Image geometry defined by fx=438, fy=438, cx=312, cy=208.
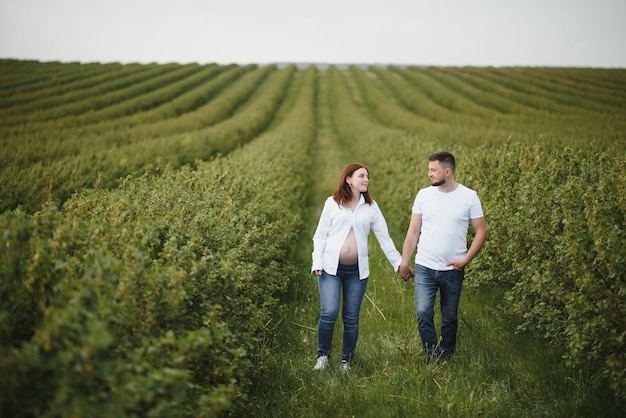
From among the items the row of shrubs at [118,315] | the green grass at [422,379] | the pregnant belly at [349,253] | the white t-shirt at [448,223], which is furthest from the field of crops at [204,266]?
the pregnant belly at [349,253]

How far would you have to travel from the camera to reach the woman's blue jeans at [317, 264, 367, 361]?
4449 mm

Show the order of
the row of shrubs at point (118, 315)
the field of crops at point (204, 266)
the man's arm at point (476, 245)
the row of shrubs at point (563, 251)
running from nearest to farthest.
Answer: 1. the row of shrubs at point (118, 315)
2. the field of crops at point (204, 266)
3. the row of shrubs at point (563, 251)
4. the man's arm at point (476, 245)

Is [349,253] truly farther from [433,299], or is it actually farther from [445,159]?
[445,159]

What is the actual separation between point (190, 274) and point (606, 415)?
3.74 m

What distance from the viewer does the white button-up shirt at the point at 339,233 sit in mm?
4426

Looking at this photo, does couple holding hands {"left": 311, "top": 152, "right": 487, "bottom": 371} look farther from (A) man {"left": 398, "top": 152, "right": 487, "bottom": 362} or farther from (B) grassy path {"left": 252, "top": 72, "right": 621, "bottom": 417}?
(B) grassy path {"left": 252, "top": 72, "right": 621, "bottom": 417}

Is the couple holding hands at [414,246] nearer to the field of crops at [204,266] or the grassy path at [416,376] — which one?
the grassy path at [416,376]

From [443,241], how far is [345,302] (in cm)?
118

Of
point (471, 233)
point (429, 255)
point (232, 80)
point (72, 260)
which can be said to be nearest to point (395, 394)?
point (429, 255)

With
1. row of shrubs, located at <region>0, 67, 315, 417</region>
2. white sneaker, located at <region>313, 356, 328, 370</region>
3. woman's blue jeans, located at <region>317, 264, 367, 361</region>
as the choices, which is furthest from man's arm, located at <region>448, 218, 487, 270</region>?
row of shrubs, located at <region>0, 67, 315, 417</region>

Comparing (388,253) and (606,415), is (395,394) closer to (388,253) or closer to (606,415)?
(388,253)

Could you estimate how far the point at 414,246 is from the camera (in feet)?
14.4

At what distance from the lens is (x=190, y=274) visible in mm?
3469

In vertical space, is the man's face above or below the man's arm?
above
